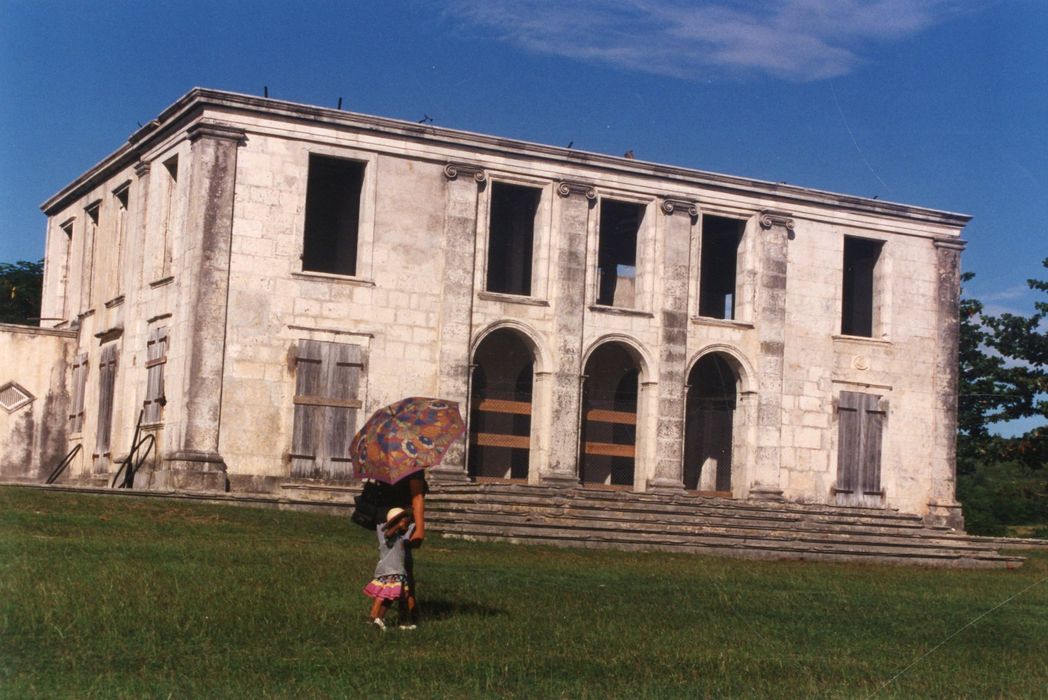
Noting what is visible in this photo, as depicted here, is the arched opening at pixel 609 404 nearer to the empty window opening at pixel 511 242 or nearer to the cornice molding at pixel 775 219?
the empty window opening at pixel 511 242

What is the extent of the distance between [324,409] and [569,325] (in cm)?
575

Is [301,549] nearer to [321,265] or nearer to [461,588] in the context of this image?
[461,588]

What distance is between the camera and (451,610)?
576 inches

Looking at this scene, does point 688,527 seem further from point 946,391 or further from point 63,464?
point 63,464

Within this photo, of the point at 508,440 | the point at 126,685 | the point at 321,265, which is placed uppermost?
the point at 321,265

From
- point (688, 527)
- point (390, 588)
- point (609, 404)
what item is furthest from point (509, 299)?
point (390, 588)

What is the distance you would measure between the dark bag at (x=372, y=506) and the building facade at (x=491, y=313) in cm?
1527

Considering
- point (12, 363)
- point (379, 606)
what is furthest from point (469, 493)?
point (379, 606)

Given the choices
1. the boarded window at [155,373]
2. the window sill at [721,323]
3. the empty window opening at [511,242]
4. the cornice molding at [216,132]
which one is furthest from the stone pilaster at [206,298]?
the window sill at [721,323]

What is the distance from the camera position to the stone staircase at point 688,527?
82.4ft

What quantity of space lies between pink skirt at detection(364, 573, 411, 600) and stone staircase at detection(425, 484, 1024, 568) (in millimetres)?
11305

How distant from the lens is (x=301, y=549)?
780 inches

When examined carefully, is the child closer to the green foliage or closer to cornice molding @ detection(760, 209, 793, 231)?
cornice molding @ detection(760, 209, 793, 231)

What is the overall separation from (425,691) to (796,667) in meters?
3.62
